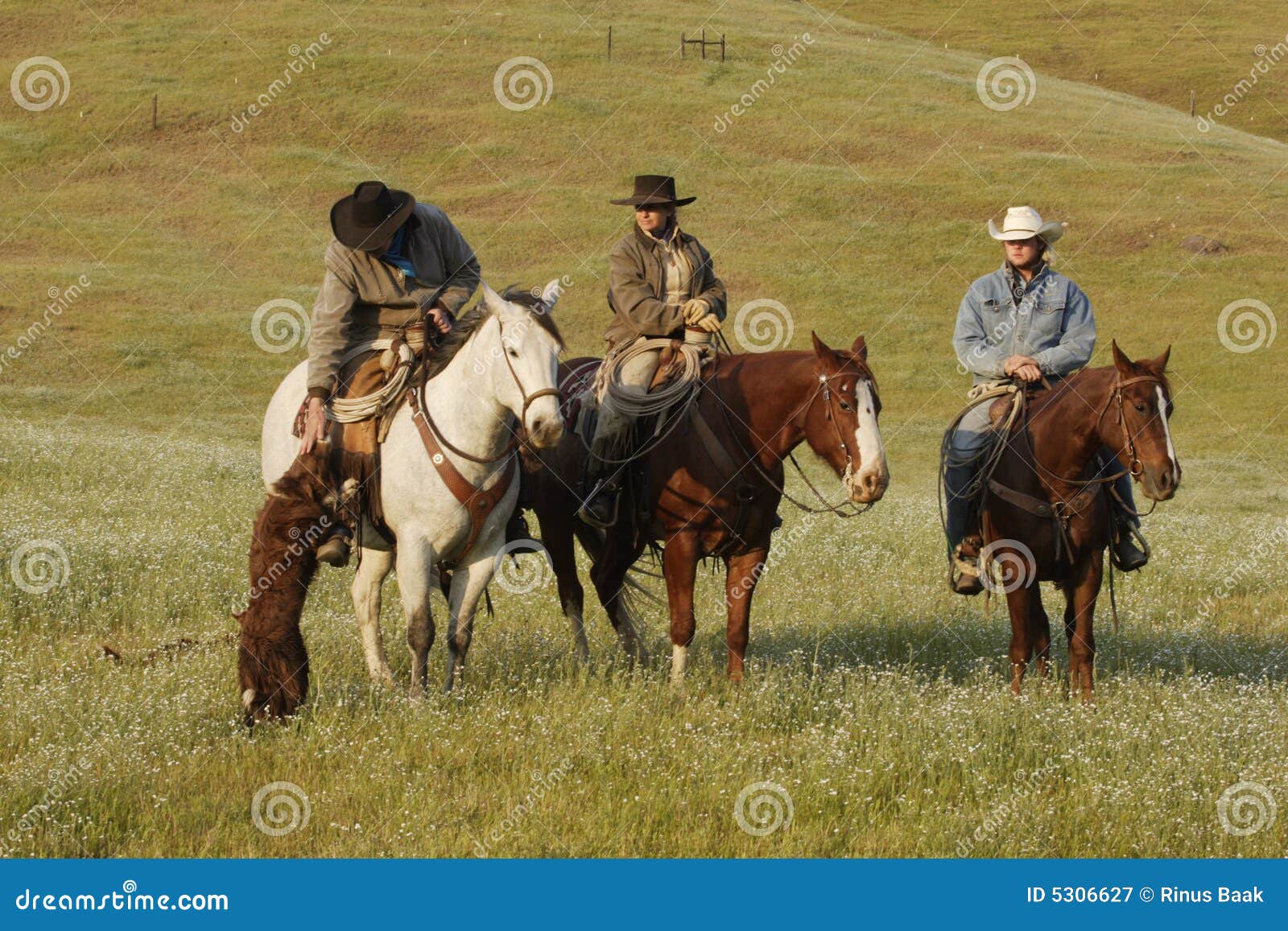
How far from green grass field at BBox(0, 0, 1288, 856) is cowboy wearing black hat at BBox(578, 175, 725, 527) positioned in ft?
4.96

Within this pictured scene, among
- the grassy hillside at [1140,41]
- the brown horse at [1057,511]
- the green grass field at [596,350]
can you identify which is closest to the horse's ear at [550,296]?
the green grass field at [596,350]

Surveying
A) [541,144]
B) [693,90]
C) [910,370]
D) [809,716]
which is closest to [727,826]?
[809,716]

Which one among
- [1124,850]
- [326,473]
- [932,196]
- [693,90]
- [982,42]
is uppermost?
[982,42]

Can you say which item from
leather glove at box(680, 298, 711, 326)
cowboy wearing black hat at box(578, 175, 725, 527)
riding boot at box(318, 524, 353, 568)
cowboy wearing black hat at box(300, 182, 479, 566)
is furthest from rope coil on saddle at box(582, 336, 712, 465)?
riding boot at box(318, 524, 353, 568)

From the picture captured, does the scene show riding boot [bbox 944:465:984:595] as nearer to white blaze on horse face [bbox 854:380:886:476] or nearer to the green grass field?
the green grass field

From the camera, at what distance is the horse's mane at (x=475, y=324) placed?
831 cm

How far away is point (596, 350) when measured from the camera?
41.7 meters

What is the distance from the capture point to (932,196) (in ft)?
185

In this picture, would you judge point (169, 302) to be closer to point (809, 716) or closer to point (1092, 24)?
point (809, 716)

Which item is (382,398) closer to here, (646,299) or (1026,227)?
(646,299)

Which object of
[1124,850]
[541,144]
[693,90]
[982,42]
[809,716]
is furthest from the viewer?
[982,42]

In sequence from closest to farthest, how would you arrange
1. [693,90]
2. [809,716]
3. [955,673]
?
[809,716] < [955,673] < [693,90]

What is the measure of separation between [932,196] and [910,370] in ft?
58.1

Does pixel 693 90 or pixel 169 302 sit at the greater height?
pixel 693 90
